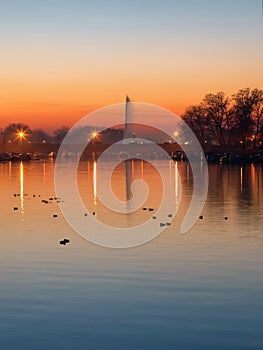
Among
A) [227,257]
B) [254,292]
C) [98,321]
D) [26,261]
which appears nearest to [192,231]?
[227,257]

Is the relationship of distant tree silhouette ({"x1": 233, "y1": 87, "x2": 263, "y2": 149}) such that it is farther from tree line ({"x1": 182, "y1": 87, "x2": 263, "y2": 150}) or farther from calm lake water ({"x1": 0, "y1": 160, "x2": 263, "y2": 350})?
calm lake water ({"x1": 0, "y1": 160, "x2": 263, "y2": 350})

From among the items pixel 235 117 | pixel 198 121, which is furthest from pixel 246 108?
pixel 198 121

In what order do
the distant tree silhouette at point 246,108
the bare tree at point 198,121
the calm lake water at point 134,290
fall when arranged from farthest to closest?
1. the bare tree at point 198,121
2. the distant tree silhouette at point 246,108
3. the calm lake water at point 134,290

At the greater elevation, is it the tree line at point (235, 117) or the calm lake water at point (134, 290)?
the tree line at point (235, 117)

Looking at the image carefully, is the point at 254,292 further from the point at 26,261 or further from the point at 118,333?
the point at 26,261

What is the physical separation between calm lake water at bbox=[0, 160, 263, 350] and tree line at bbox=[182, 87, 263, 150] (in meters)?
128

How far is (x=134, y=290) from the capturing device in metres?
21.8

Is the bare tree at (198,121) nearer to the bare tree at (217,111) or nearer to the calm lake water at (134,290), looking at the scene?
the bare tree at (217,111)

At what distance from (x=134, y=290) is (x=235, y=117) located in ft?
490

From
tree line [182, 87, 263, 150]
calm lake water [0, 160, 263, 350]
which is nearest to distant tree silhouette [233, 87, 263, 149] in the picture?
tree line [182, 87, 263, 150]

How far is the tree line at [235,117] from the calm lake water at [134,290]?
128079 millimetres

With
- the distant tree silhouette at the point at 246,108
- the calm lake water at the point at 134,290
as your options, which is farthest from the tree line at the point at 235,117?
the calm lake water at the point at 134,290

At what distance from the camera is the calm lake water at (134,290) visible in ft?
55.9

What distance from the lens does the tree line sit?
162500 millimetres
